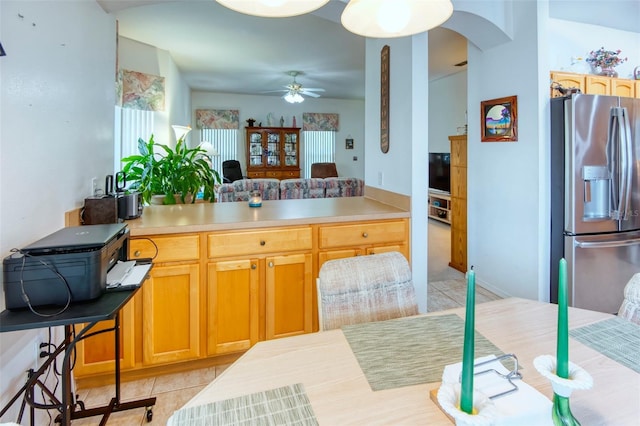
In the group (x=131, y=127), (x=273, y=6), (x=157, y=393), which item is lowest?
(x=157, y=393)

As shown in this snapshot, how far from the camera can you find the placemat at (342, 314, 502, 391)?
884 mm

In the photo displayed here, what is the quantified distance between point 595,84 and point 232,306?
12.1ft

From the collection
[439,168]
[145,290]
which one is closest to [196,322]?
[145,290]

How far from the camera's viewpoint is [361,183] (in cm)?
527

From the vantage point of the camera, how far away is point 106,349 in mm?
1920

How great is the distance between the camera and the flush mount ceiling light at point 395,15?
112 centimetres

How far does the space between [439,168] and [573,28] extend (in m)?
3.31

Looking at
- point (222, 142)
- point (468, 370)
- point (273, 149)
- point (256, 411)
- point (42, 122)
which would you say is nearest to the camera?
point (468, 370)

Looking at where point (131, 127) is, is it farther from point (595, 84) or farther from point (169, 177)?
point (595, 84)

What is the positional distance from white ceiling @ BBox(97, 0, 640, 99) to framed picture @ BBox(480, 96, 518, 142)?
974mm

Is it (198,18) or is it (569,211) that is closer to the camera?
(569,211)

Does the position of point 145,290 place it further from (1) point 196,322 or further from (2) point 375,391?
(2) point 375,391

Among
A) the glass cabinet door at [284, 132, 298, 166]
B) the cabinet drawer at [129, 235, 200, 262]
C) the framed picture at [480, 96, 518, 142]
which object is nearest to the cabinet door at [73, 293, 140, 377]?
the cabinet drawer at [129, 235, 200, 262]

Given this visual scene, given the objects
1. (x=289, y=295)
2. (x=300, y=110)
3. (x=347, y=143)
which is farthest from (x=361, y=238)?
(x=347, y=143)
